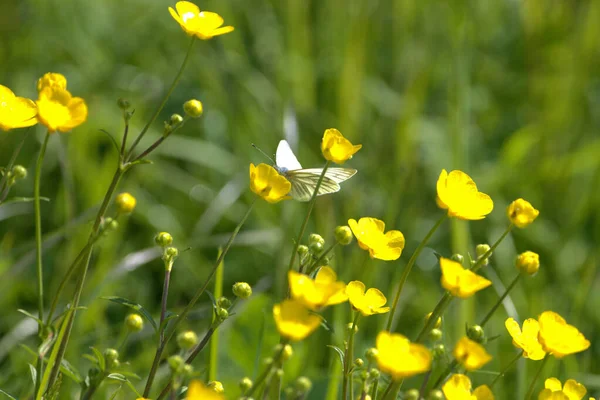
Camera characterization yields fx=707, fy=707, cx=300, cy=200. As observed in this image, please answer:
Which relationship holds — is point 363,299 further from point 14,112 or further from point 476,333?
point 14,112

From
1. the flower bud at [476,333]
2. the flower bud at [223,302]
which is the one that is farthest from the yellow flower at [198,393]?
the flower bud at [476,333]

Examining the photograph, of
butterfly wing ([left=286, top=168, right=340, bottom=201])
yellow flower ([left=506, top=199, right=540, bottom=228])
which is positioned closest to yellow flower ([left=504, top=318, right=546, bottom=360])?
yellow flower ([left=506, top=199, right=540, bottom=228])

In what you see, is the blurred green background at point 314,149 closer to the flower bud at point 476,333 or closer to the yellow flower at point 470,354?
the flower bud at point 476,333

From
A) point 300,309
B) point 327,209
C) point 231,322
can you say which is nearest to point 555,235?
point 327,209

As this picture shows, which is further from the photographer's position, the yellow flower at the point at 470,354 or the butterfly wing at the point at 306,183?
the butterfly wing at the point at 306,183

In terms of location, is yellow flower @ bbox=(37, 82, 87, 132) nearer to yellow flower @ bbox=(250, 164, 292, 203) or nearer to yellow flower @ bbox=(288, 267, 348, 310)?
yellow flower @ bbox=(250, 164, 292, 203)

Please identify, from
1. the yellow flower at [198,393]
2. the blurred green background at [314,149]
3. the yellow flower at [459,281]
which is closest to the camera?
the yellow flower at [198,393]
